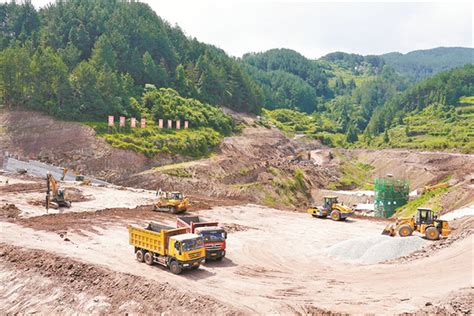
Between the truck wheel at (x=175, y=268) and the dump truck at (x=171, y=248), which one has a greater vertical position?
the dump truck at (x=171, y=248)

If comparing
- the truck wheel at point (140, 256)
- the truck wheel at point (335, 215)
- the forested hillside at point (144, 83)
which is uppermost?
the forested hillside at point (144, 83)

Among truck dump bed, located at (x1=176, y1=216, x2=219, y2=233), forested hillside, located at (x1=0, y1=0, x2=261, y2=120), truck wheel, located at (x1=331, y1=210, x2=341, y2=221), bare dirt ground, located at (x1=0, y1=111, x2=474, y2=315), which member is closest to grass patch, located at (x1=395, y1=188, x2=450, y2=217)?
bare dirt ground, located at (x1=0, y1=111, x2=474, y2=315)

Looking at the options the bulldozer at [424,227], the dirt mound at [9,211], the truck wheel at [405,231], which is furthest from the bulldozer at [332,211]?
the dirt mound at [9,211]

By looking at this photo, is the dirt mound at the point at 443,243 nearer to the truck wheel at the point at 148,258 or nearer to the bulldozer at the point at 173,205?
the truck wheel at the point at 148,258

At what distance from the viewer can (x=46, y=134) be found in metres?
57.2

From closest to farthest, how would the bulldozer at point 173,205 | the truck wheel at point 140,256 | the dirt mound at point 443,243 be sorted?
the truck wheel at point 140,256
the dirt mound at point 443,243
the bulldozer at point 173,205

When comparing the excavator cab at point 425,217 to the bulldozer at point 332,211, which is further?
the bulldozer at point 332,211

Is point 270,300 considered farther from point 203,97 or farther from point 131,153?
point 203,97

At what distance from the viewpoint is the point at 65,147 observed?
55.9 meters

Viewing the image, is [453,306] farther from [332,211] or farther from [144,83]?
[144,83]

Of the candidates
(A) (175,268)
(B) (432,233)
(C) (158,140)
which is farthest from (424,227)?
(C) (158,140)

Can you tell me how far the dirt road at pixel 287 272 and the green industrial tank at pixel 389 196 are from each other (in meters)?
17.9

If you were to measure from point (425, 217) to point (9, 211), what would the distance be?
30.9 meters

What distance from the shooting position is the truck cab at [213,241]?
887 inches
